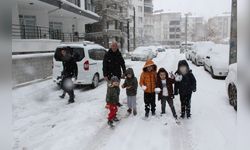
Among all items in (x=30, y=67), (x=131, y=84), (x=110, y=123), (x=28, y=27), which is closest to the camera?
(x=110, y=123)

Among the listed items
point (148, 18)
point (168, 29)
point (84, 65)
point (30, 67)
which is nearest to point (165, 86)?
point (84, 65)

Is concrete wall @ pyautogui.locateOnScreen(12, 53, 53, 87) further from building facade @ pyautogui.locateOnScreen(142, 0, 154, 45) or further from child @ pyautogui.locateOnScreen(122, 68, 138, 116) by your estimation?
building facade @ pyautogui.locateOnScreen(142, 0, 154, 45)

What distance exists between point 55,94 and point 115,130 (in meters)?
4.32

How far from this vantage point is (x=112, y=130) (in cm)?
524

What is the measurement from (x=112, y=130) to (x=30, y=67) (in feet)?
22.7

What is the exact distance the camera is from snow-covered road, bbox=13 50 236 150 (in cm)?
448

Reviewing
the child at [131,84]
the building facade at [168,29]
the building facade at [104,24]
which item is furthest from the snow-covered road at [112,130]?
the building facade at [168,29]

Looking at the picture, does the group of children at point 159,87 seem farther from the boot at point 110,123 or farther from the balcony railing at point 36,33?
the balcony railing at point 36,33

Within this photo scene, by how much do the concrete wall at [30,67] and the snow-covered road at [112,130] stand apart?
2132 mm

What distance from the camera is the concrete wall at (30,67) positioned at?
31.8 feet

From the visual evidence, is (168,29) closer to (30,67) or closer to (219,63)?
(219,63)

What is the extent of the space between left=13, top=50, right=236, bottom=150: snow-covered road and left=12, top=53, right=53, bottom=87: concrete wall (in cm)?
213

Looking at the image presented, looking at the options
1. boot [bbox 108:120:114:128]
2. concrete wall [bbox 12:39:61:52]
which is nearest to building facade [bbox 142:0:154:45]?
concrete wall [bbox 12:39:61:52]

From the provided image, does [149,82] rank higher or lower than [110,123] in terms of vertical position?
higher
